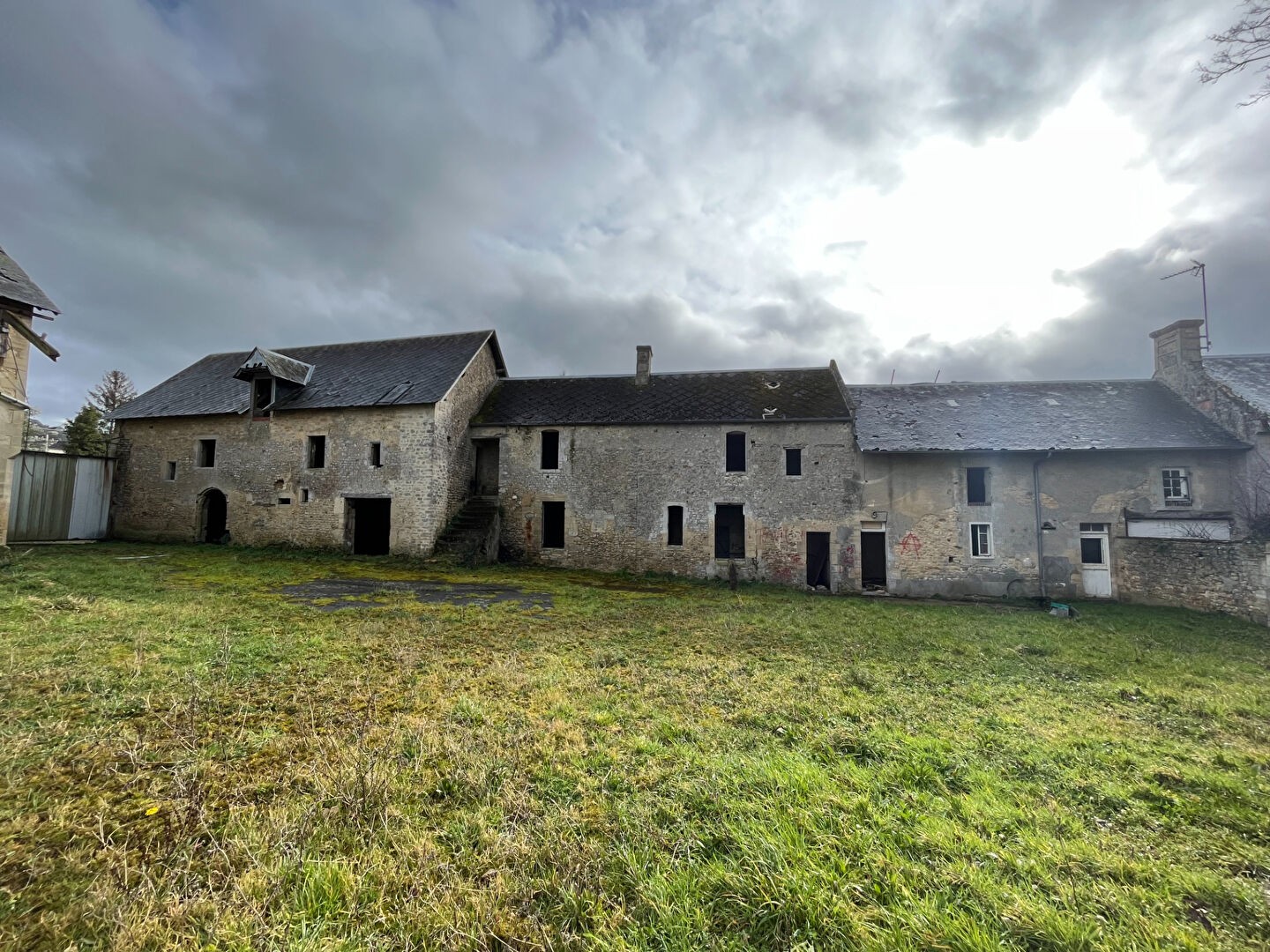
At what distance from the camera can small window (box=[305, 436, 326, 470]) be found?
18.1 m

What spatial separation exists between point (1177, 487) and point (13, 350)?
31.9m

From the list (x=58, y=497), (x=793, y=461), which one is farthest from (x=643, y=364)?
(x=58, y=497)

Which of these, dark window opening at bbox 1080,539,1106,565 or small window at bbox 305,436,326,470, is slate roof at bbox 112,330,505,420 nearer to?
small window at bbox 305,436,326,470

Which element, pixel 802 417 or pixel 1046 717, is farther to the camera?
pixel 802 417

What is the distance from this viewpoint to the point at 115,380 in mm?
32875

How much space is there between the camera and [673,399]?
1848 centimetres

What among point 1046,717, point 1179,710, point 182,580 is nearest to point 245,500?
point 182,580

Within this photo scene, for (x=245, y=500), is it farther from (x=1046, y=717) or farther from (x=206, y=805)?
(x=1046, y=717)

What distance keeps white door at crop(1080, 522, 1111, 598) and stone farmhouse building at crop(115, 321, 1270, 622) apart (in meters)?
0.07

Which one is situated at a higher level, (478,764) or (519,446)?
(519,446)

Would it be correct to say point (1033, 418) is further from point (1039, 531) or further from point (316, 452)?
point (316, 452)

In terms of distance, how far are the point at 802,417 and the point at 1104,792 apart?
1372 cm

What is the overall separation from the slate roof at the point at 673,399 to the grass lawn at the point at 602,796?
11058 millimetres

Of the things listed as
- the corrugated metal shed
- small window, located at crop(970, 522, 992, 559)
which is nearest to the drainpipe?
small window, located at crop(970, 522, 992, 559)
